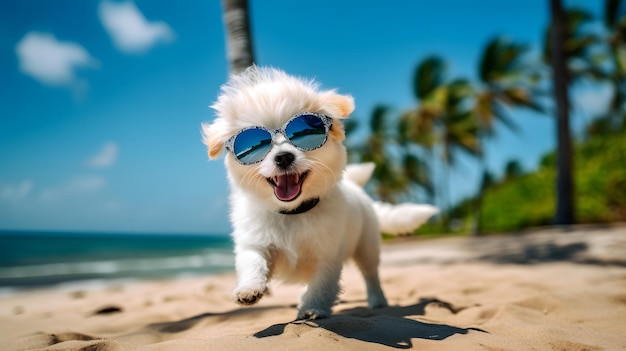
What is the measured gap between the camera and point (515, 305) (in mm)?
3125

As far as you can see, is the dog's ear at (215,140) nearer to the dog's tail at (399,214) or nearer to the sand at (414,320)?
the sand at (414,320)

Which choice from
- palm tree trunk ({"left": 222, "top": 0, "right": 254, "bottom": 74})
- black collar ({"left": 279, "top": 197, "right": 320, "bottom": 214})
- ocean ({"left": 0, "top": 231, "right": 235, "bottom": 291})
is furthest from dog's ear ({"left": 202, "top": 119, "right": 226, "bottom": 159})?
ocean ({"left": 0, "top": 231, "right": 235, "bottom": 291})

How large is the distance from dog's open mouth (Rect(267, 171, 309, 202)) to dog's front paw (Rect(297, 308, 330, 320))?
677 millimetres

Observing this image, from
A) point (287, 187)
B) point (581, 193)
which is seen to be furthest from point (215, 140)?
point (581, 193)

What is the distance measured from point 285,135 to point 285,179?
251 millimetres

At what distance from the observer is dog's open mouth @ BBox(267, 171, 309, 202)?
2586 mm

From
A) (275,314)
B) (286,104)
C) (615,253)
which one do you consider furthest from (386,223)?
(615,253)

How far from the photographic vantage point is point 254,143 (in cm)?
261

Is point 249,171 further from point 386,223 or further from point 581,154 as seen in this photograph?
point 581,154

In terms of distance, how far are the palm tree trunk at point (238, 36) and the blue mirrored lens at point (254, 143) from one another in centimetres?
276

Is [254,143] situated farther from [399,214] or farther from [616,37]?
[616,37]

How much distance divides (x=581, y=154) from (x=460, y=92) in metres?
9.01

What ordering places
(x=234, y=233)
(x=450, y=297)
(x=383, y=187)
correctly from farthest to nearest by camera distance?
(x=383, y=187), (x=450, y=297), (x=234, y=233)

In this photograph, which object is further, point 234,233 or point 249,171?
point 234,233
